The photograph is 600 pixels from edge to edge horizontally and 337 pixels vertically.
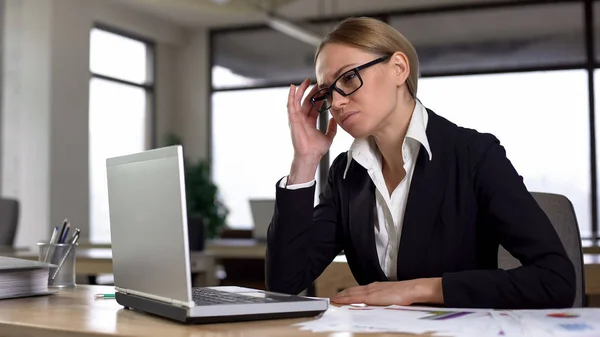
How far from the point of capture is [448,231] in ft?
5.49

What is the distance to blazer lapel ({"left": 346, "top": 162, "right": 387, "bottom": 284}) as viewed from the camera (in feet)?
5.78

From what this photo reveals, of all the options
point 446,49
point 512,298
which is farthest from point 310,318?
point 446,49

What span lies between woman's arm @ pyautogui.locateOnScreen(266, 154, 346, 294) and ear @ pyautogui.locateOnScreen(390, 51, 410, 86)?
275 millimetres

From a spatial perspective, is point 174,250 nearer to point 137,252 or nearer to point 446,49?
point 137,252

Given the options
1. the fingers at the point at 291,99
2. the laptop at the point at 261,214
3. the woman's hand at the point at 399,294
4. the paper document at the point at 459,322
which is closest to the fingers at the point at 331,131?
the fingers at the point at 291,99

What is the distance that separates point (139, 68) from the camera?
30.8 feet

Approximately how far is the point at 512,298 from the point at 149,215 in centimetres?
68

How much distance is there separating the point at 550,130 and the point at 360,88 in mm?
6896

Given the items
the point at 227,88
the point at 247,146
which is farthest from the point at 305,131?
the point at 227,88

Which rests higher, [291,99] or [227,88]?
[227,88]

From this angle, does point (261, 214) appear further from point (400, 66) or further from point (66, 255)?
point (400, 66)

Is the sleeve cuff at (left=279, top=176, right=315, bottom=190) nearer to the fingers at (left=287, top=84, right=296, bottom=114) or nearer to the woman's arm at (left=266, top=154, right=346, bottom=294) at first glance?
the woman's arm at (left=266, top=154, right=346, bottom=294)

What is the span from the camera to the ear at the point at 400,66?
1.75 m

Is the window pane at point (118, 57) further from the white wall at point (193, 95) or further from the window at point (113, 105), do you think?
the white wall at point (193, 95)
